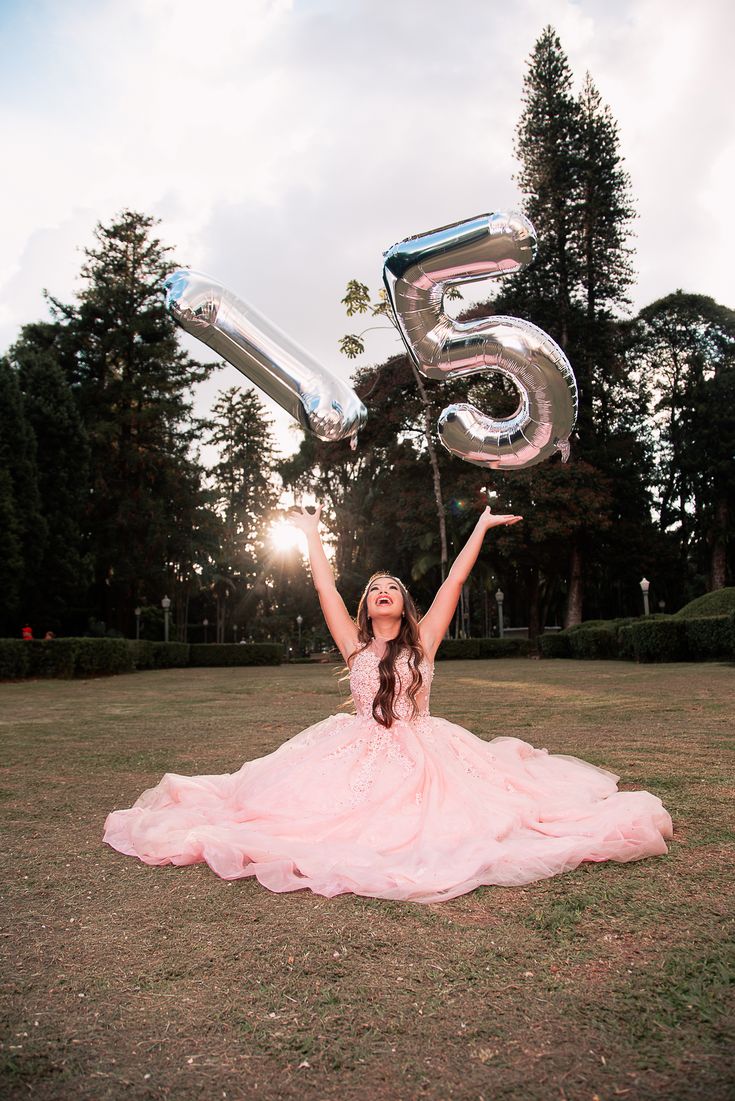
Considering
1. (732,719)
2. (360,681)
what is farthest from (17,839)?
(732,719)

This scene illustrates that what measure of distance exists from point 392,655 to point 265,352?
1924 millimetres

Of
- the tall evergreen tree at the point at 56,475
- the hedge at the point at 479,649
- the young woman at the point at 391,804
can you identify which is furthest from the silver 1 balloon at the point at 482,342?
the hedge at the point at 479,649

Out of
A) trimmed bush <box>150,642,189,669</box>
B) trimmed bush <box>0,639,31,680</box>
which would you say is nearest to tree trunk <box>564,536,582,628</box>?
trimmed bush <box>150,642,189,669</box>

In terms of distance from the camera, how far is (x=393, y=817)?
385cm

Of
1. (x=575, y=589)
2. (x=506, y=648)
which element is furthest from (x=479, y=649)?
(x=575, y=589)

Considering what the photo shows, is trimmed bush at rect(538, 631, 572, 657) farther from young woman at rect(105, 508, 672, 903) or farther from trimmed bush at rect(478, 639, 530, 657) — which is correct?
young woman at rect(105, 508, 672, 903)

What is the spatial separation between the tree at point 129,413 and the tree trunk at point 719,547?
21.8 metres

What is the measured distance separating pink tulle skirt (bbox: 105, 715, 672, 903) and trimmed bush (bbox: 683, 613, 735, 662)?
15.1 meters

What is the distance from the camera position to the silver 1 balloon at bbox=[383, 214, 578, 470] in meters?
→ 4.61

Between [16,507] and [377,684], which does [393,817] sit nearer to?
[377,684]

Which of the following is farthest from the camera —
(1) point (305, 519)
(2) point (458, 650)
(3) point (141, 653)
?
(2) point (458, 650)

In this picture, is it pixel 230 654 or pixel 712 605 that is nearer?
pixel 712 605

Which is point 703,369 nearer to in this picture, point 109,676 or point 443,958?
point 109,676

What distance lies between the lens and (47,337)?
31922mm
